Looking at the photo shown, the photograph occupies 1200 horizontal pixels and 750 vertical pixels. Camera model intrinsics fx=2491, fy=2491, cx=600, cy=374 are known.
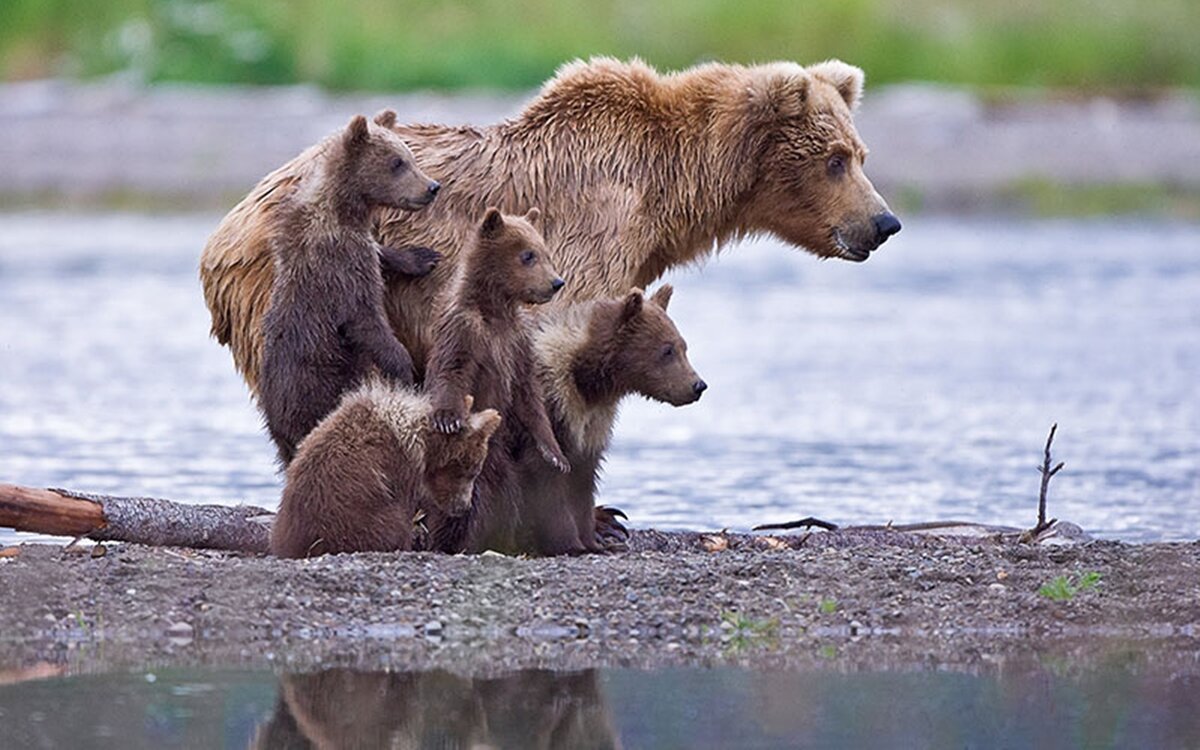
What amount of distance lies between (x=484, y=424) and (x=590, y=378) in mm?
630

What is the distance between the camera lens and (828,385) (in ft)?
45.4

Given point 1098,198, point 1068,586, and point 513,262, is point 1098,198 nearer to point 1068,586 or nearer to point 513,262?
point 513,262

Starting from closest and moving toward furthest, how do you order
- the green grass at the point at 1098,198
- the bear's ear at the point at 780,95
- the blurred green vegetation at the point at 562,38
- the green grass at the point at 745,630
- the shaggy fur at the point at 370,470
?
the green grass at the point at 745,630 < the shaggy fur at the point at 370,470 < the bear's ear at the point at 780,95 < the green grass at the point at 1098,198 < the blurred green vegetation at the point at 562,38

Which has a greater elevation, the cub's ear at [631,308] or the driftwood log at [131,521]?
the cub's ear at [631,308]

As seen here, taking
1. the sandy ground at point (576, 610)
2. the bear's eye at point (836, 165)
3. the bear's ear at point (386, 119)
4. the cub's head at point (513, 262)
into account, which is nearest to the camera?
the sandy ground at point (576, 610)

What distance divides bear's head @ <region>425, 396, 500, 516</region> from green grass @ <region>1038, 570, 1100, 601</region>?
Answer: 1641 millimetres

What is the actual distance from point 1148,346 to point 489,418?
8853 millimetres

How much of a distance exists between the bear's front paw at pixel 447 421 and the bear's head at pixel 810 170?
185 cm

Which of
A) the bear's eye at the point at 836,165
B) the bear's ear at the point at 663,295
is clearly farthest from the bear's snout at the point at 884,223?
the bear's ear at the point at 663,295

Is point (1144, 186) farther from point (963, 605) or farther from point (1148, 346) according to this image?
point (963, 605)

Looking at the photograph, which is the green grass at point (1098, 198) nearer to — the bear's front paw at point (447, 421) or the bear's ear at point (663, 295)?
the bear's ear at point (663, 295)

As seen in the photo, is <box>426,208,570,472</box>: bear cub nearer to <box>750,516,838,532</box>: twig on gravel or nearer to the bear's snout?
<box>750,516,838,532</box>: twig on gravel

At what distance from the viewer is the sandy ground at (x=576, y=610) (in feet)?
20.6

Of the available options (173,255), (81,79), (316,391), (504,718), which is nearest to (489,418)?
(316,391)
